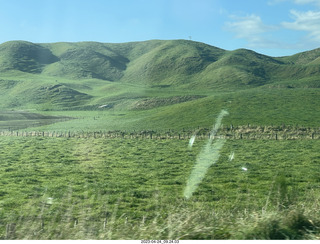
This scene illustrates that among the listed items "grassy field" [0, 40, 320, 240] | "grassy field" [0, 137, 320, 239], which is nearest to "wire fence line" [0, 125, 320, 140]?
"grassy field" [0, 40, 320, 240]

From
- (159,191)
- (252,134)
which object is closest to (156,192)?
(159,191)

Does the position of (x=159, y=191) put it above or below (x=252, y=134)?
below

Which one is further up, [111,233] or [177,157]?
[111,233]

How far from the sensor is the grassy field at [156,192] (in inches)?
251

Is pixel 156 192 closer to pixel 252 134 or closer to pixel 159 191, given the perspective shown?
pixel 159 191

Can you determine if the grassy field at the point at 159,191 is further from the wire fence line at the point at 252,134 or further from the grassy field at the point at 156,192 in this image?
the wire fence line at the point at 252,134

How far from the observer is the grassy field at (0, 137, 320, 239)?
638 centimetres

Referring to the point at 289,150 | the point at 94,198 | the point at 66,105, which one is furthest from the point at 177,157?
the point at 66,105

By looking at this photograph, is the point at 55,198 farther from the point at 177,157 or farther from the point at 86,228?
the point at 177,157

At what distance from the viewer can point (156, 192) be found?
20.9 meters

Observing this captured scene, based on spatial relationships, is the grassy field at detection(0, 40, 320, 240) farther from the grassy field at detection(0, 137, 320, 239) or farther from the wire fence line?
the wire fence line

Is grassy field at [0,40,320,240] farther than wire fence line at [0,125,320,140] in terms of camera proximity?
No
